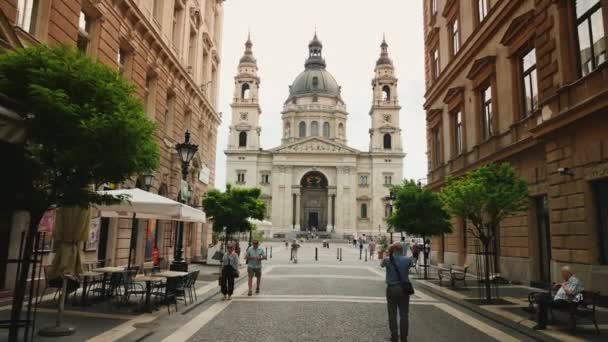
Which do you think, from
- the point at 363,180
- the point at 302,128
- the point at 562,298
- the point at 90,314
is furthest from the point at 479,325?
the point at 302,128

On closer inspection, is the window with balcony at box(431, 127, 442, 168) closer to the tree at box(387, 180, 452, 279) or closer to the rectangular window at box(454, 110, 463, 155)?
the rectangular window at box(454, 110, 463, 155)

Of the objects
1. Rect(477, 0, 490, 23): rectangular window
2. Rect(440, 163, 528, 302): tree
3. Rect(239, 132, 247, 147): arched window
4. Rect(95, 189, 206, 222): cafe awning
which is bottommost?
Rect(95, 189, 206, 222): cafe awning

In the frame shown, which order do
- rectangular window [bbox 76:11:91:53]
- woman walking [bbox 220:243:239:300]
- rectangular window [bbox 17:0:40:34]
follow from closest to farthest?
rectangular window [bbox 17:0:40:34] → woman walking [bbox 220:243:239:300] → rectangular window [bbox 76:11:91:53]

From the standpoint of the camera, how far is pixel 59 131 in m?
6.33

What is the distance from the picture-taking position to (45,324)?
780 cm

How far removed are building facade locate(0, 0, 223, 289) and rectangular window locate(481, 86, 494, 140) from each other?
13233 mm

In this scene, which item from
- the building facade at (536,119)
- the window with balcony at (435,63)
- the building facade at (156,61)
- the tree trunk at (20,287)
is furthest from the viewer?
the window with balcony at (435,63)

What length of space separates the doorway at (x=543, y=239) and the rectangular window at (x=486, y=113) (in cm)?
436

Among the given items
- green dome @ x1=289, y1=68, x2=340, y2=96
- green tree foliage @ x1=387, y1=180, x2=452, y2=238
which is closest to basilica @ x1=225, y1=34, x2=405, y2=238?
green dome @ x1=289, y1=68, x2=340, y2=96

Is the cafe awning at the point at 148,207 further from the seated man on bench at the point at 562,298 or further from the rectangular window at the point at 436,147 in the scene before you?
the rectangular window at the point at 436,147

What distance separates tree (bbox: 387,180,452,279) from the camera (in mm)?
17906

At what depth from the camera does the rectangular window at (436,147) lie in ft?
83.8

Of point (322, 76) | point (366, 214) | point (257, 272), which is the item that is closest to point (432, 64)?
point (257, 272)

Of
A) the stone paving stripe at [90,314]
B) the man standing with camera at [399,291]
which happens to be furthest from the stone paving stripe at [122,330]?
the man standing with camera at [399,291]
